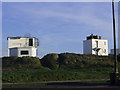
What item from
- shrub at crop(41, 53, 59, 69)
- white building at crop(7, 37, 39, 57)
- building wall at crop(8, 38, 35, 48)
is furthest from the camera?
building wall at crop(8, 38, 35, 48)

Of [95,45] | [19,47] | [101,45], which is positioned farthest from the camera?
[101,45]

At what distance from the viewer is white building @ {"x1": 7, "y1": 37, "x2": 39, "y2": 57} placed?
75.8 m

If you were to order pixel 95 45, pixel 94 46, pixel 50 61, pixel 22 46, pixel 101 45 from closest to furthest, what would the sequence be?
pixel 50 61 → pixel 22 46 → pixel 94 46 → pixel 95 45 → pixel 101 45

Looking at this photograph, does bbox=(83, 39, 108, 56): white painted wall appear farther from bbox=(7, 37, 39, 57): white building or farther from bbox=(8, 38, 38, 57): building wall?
bbox=(8, 38, 38, 57): building wall

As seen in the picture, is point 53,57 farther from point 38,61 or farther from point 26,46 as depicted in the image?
point 26,46

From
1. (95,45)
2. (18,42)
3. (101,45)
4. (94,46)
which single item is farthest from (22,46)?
(101,45)

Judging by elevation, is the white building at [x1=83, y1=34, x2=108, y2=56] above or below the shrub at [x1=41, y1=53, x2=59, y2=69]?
above

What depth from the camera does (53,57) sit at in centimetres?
5338

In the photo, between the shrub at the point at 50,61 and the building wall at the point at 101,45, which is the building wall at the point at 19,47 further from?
the building wall at the point at 101,45

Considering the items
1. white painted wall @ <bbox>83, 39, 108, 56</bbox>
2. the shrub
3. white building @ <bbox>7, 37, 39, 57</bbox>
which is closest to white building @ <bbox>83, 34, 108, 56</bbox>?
white painted wall @ <bbox>83, 39, 108, 56</bbox>

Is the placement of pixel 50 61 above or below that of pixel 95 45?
below

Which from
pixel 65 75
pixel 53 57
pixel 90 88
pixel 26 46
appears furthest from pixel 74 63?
pixel 90 88

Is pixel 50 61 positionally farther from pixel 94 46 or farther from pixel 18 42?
pixel 94 46

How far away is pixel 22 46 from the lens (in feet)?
257
